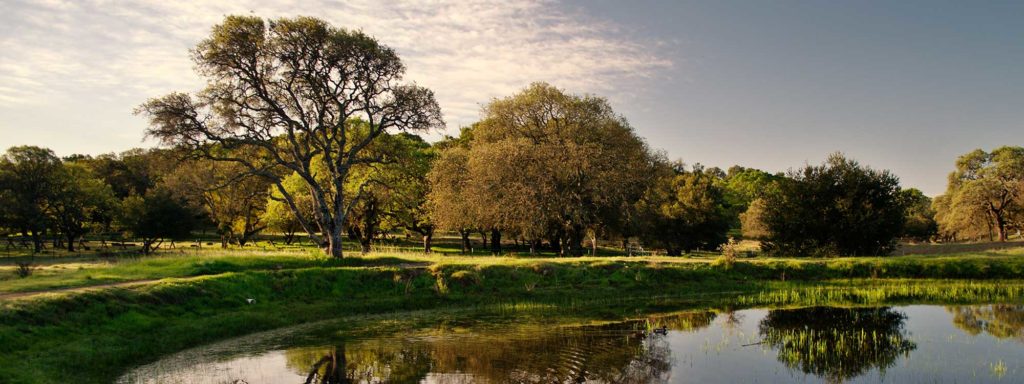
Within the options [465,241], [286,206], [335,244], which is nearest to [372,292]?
[335,244]

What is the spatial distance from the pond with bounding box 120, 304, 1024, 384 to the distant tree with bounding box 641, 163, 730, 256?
4640 centimetres

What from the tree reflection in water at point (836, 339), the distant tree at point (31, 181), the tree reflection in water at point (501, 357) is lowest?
the tree reflection in water at point (501, 357)

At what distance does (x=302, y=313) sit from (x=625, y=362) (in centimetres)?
1690

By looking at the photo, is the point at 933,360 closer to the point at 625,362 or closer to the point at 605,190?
the point at 625,362

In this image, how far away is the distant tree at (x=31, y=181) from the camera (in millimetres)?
65031

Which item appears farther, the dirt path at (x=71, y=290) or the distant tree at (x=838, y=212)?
the distant tree at (x=838, y=212)

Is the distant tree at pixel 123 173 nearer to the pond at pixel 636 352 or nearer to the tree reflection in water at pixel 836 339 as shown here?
the pond at pixel 636 352

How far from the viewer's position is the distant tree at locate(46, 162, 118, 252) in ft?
227

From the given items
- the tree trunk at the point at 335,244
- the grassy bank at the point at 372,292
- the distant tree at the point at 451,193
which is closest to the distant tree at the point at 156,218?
the grassy bank at the point at 372,292

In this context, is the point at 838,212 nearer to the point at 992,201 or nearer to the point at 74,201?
the point at 992,201

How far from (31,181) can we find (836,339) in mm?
82724

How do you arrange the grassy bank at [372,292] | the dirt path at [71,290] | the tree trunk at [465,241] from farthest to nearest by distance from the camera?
the tree trunk at [465,241] → the dirt path at [71,290] → the grassy bank at [372,292]

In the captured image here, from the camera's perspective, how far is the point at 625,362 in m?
18.9

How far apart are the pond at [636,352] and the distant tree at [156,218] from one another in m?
36.6
